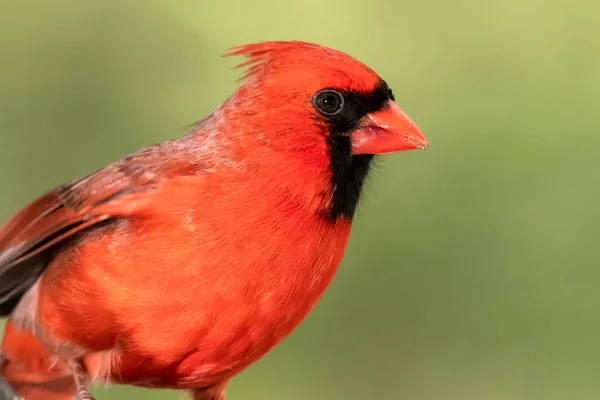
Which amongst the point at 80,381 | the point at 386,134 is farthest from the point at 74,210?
Result: the point at 386,134

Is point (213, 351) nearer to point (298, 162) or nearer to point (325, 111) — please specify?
point (298, 162)

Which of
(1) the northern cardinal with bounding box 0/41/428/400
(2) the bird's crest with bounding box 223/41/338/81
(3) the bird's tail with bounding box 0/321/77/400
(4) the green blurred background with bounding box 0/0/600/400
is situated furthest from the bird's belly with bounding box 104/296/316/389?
(4) the green blurred background with bounding box 0/0/600/400

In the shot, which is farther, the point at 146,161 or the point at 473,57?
the point at 473,57

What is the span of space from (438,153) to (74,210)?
146 centimetres

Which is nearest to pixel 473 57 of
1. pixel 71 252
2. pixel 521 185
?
pixel 521 185

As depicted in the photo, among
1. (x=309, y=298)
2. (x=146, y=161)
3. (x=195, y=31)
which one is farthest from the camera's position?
(x=195, y=31)

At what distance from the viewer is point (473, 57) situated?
9.29ft

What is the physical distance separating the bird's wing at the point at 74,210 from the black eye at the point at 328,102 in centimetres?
27

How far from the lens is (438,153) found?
9.36ft

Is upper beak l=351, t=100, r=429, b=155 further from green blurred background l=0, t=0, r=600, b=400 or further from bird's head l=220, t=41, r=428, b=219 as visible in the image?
green blurred background l=0, t=0, r=600, b=400

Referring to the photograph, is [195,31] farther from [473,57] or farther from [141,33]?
[473,57]

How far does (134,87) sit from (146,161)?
1.16 meters

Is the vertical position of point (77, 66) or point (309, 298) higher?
point (77, 66)

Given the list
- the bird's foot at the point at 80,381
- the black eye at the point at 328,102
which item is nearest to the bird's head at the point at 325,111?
the black eye at the point at 328,102
